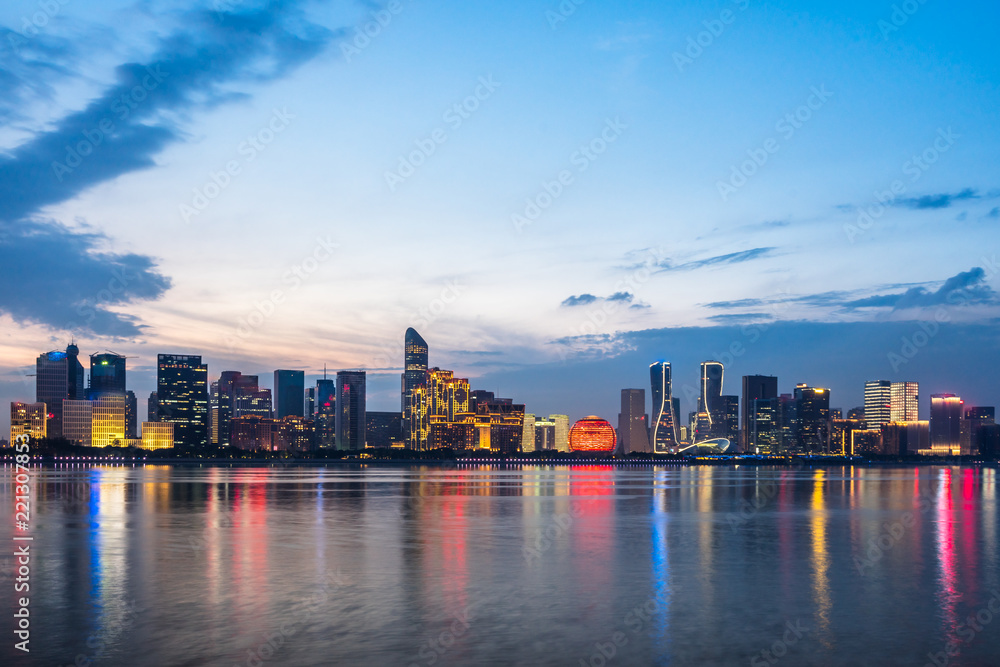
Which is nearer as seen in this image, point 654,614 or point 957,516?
point 654,614

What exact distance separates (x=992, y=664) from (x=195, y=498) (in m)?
77.4

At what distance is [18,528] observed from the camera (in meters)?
53.8

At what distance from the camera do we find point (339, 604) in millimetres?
28922

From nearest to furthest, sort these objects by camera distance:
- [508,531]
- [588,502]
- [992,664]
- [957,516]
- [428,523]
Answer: [992,664]
[508,531]
[428,523]
[957,516]
[588,502]

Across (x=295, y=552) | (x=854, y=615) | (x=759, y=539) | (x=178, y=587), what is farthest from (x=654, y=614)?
(x=759, y=539)

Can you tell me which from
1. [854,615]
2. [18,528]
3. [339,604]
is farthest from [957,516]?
[18,528]

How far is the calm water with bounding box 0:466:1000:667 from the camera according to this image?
75.6 ft

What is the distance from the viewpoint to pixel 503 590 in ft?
105

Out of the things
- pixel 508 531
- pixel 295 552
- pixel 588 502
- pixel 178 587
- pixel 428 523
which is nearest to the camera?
pixel 178 587

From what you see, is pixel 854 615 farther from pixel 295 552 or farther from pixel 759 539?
pixel 295 552

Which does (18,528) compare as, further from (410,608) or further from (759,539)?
(759,539)

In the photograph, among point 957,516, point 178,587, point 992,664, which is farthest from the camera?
point 957,516

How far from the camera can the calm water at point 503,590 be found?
23.0m

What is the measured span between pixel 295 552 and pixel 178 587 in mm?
9912
